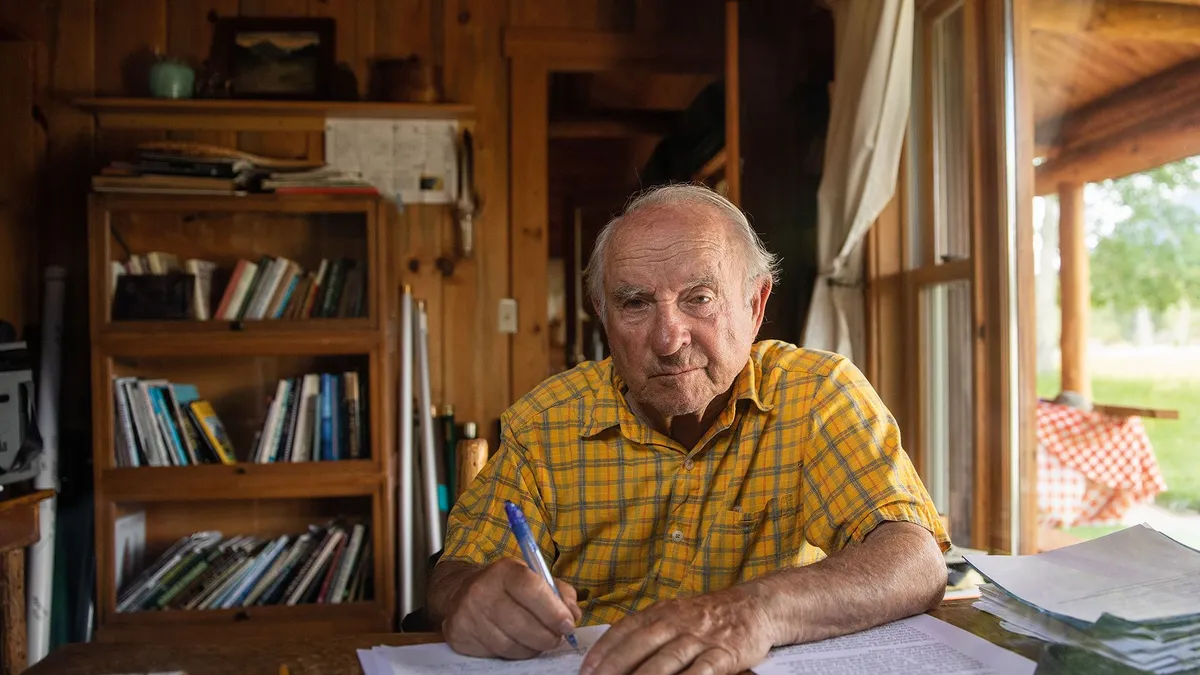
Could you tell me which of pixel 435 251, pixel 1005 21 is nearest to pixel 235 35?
pixel 435 251

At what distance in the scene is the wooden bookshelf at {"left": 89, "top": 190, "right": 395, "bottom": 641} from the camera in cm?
249

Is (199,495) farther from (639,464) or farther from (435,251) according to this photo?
(639,464)

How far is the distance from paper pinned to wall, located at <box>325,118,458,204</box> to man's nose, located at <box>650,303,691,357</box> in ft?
6.27

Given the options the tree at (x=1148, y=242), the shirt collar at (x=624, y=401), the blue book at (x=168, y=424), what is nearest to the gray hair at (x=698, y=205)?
the shirt collar at (x=624, y=401)

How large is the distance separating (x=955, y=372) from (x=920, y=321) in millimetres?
246

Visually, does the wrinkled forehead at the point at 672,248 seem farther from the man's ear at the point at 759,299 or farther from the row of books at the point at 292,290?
the row of books at the point at 292,290

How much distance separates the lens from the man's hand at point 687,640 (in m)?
0.72

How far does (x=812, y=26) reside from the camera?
9.36 feet

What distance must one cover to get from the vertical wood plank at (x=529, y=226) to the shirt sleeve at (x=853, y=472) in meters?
1.83

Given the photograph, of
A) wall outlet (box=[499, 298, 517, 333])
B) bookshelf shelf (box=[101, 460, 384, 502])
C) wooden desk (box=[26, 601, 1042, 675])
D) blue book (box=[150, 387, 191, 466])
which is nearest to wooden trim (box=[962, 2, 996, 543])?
wooden desk (box=[26, 601, 1042, 675])

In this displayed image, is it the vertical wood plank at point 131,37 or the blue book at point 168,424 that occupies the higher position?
the vertical wood plank at point 131,37

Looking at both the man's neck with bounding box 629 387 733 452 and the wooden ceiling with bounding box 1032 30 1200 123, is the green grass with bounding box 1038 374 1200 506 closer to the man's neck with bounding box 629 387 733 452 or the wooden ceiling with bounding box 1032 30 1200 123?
the wooden ceiling with bounding box 1032 30 1200 123

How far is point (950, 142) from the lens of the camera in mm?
2205

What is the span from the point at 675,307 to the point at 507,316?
6.07 ft
